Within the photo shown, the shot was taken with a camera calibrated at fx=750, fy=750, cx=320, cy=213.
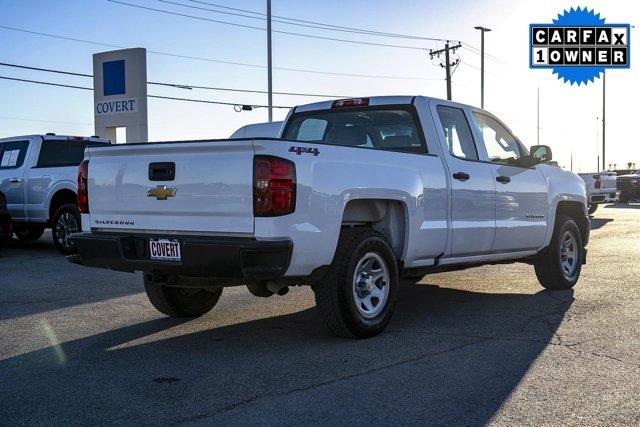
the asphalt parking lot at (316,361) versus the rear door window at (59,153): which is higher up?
the rear door window at (59,153)

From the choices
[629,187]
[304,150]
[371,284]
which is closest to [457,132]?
[371,284]

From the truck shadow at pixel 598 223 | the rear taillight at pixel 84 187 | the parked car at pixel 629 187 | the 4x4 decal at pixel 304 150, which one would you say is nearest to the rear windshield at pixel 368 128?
the 4x4 decal at pixel 304 150

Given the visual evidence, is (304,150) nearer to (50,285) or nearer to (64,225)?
(50,285)

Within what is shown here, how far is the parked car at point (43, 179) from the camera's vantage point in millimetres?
13297

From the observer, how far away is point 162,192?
5520 millimetres

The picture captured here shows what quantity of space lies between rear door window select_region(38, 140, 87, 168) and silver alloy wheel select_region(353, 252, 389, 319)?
364 inches

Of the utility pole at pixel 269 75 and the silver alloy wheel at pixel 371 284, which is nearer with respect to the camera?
the silver alloy wheel at pixel 371 284

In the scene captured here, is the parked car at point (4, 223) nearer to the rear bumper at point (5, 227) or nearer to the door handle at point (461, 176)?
the rear bumper at point (5, 227)

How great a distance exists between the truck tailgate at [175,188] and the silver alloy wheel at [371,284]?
4.00 feet

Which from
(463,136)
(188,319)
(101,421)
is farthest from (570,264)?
(101,421)

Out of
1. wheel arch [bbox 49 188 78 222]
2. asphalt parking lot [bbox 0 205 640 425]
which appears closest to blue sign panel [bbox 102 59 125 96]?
wheel arch [bbox 49 188 78 222]

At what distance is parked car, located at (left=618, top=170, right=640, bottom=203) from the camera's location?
114 ft

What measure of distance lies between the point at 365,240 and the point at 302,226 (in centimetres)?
77

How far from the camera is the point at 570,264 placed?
8914mm
